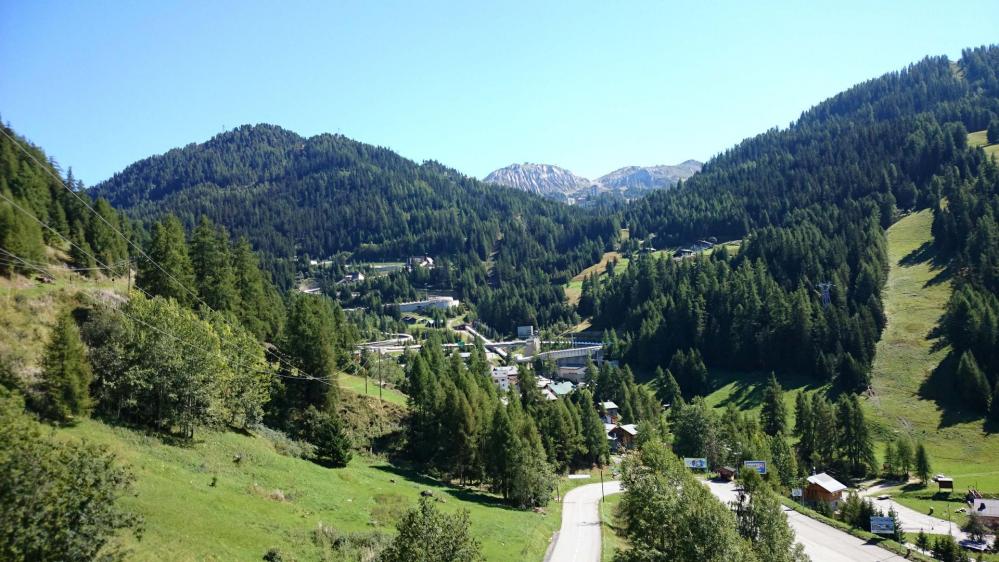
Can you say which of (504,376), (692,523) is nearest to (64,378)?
(692,523)

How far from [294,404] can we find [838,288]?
387 ft

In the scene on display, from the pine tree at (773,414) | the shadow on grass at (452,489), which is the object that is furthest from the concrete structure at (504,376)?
the shadow on grass at (452,489)

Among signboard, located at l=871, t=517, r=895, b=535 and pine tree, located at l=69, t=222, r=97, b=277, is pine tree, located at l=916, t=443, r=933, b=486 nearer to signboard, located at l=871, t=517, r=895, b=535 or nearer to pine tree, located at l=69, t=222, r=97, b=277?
signboard, located at l=871, t=517, r=895, b=535

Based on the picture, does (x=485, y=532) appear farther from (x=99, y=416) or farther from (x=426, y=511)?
(x=99, y=416)

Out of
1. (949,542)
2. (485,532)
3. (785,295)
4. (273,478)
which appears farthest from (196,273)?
(785,295)

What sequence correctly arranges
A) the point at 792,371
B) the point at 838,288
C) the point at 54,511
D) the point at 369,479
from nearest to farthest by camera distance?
the point at 54,511 < the point at 369,479 < the point at 792,371 < the point at 838,288

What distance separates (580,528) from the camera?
5678 cm

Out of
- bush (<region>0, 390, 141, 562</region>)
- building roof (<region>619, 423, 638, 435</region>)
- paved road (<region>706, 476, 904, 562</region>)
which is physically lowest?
paved road (<region>706, 476, 904, 562</region>)

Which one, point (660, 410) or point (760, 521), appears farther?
point (660, 410)

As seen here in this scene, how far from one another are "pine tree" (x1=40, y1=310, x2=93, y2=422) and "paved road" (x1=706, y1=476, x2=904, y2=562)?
57.8 m

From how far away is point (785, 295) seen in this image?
137 m

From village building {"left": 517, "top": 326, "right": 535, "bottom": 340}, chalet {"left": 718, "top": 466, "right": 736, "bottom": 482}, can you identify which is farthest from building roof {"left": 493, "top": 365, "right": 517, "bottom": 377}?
chalet {"left": 718, "top": 466, "right": 736, "bottom": 482}

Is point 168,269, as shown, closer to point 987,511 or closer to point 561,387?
point 561,387

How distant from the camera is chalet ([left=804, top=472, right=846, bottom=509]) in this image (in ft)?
238
